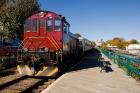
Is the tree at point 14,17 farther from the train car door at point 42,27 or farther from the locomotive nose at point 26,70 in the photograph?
the locomotive nose at point 26,70

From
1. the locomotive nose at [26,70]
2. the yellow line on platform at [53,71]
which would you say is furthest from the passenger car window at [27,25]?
the yellow line on platform at [53,71]

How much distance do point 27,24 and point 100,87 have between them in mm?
7502

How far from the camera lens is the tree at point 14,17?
35.1m

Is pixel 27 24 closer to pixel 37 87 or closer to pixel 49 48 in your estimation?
pixel 49 48

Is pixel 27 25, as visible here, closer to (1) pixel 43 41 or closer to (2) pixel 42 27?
(2) pixel 42 27

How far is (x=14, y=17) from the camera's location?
35.8 metres

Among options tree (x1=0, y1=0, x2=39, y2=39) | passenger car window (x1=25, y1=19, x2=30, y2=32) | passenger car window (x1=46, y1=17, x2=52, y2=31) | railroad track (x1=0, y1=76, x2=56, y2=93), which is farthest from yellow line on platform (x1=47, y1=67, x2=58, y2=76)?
tree (x1=0, y1=0, x2=39, y2=39)

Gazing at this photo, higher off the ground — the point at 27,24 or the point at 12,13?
the point at 12,13

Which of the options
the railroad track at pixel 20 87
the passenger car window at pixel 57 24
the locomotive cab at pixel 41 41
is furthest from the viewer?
the passenger car window at pixel 57 24

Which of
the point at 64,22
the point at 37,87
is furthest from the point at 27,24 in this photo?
the point at 37,87

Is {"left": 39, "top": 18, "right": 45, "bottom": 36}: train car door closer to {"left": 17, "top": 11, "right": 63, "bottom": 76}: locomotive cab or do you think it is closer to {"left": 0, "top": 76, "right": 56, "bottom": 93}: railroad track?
{"left": 17, "top": 11, "right": 63, "bottom": 76}: locomotive cab

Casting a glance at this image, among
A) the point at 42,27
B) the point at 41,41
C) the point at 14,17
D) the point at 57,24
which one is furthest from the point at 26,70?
the point at 14,17

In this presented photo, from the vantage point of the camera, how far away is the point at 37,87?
12.4 meters

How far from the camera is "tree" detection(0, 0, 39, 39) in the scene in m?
35.1
